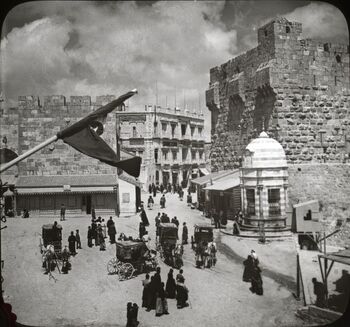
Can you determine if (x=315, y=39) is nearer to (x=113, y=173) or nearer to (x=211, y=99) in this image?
(x=211, y=99)

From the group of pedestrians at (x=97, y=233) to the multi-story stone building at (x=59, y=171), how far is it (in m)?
0.18

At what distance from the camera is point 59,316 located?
4910 millimetres

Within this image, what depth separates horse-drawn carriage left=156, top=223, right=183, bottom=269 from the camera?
528 cm

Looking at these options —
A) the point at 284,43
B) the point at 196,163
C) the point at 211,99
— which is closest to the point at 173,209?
the point at 196,163

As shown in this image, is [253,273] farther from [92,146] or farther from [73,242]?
[92,146]

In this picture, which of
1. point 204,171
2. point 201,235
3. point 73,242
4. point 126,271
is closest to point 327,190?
point 204,171

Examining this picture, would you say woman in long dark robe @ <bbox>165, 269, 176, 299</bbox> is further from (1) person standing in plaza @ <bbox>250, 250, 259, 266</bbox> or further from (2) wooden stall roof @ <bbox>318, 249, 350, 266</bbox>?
(2) wooden stall roof @ <bbox>318, 249, 350, 266</bbox>

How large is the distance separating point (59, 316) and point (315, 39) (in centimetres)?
555

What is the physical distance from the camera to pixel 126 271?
5129 mm

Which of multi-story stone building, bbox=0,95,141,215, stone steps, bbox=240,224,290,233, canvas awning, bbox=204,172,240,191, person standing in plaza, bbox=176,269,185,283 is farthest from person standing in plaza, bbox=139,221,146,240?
stone steps, bbox=240,224,290,233

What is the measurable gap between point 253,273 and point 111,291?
1938 millimetres

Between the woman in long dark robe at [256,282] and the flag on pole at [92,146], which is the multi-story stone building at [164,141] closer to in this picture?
the flag on pole at [92,146]

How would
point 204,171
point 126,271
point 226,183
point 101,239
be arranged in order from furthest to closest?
point 204,171 < point 226,183 < point 101,239 < point 126,271

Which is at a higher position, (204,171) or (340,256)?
(204,171)
